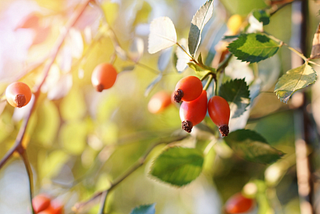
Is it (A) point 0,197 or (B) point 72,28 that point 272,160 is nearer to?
(B) point 72,28

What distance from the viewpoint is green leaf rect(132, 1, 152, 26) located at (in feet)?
2.42

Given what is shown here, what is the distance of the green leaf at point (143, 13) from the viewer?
0.74 m

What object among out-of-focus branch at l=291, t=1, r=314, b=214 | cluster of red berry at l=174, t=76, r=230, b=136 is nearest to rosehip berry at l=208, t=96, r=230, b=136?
cluster of red berry at l=174, t=76, r=230, b=136

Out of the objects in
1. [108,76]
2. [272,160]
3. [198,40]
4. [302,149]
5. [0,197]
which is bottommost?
[0,197]

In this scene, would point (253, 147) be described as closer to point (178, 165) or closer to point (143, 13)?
point (178, 165)

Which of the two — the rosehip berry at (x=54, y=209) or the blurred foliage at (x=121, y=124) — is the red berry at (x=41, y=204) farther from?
the blurred foliage at (x=121, y=124)

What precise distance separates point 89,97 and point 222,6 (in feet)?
2.12

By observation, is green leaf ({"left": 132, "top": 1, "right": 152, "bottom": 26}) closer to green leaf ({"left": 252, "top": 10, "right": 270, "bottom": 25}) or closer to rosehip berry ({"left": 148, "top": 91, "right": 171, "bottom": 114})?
rosehip berry ({"left": 148, "top": 91, "right": 171, "bottom": 114})

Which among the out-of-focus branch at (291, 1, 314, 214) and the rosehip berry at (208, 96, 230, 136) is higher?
the rosehip berry at (208, 96, 230, 136)

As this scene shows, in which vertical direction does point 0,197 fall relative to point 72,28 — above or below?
below

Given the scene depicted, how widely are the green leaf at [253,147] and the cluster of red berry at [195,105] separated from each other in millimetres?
121

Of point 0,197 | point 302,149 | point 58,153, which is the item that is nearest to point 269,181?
point 302,149

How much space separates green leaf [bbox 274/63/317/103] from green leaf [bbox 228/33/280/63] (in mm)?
55

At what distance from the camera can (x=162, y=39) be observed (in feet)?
1.25
